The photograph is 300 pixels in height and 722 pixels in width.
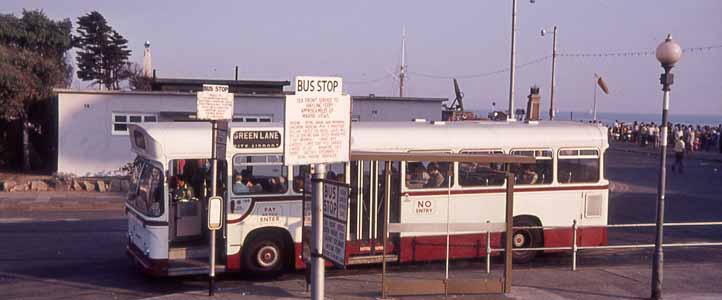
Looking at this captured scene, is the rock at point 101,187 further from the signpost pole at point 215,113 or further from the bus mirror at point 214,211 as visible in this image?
the bus mirror at point 214,211

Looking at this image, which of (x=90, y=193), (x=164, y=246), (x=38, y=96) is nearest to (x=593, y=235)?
(x=164, y=246)

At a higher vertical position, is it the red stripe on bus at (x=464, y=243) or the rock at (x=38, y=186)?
the red stripe on bus at (x=464, y=243)

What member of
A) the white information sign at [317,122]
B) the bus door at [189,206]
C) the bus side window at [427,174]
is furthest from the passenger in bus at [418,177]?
the white information sign at [317,122]

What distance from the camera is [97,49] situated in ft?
208

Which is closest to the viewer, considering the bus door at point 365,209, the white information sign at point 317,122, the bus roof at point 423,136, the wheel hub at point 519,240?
the white information sign at point 317,122

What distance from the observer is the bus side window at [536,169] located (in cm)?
1575

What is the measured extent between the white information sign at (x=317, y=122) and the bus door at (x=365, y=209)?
269 inches

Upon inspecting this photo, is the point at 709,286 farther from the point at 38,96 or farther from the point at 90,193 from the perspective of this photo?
the point at 38,96

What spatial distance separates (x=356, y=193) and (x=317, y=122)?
23.2ft

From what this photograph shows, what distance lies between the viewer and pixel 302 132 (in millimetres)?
7027

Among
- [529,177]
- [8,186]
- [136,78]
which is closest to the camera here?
[529,177]

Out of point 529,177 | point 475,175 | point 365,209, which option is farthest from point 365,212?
point 529,177

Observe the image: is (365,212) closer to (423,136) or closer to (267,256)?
(267,256)

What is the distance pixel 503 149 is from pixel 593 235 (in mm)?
2559
